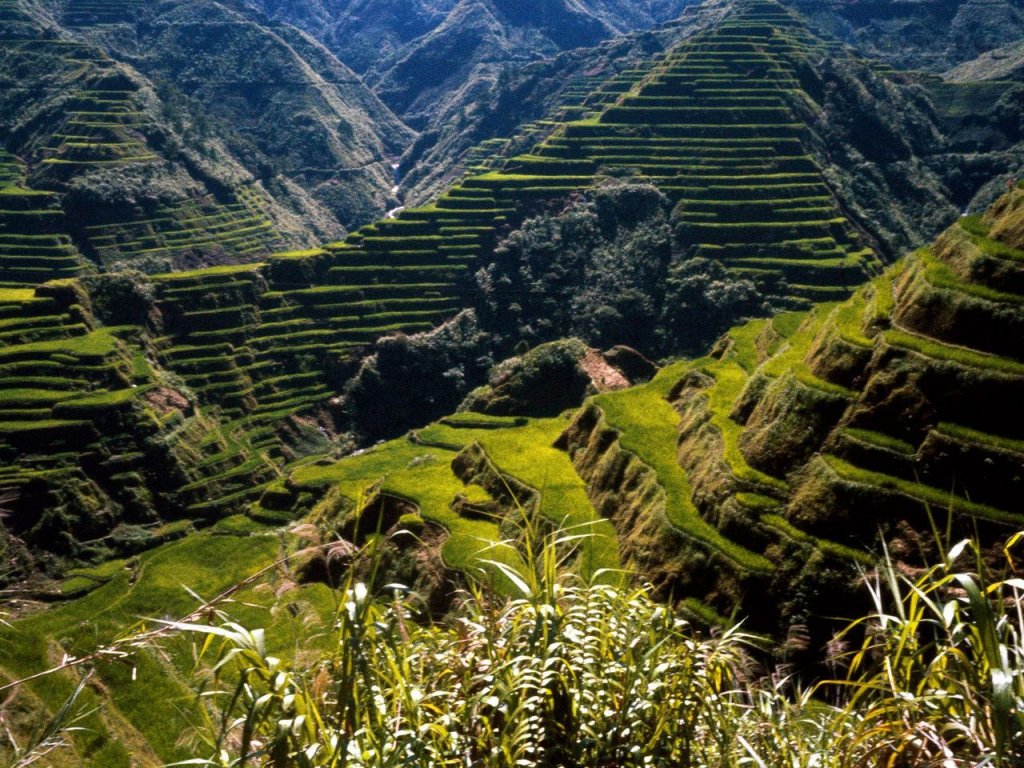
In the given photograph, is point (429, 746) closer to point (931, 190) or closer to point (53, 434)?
point (53, 434)

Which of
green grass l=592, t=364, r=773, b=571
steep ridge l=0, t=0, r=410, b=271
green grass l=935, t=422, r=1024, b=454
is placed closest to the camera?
green grass l=935, t=422, r=1024, b=454

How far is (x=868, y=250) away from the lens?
70.4 m

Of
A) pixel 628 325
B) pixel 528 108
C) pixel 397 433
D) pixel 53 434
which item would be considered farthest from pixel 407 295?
pixel 528 108

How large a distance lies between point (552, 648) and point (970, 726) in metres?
2.52

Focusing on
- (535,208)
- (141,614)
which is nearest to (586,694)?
(141,614)

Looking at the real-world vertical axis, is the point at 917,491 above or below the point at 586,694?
below

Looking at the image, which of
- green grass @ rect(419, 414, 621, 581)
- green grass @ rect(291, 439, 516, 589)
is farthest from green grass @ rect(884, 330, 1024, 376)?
green grass @ rect(291, 439, 516, 589)

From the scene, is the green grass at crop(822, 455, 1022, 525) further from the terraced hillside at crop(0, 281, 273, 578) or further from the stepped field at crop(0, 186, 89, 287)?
the stepped field at crop(0, 186, 89, 287)

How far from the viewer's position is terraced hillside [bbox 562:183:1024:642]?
1812 centimetres

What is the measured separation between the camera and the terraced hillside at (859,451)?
18.1 metres

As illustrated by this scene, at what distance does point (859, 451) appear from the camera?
19719 millimetres

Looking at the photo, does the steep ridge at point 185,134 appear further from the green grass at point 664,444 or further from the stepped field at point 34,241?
the green grass at point 664,444

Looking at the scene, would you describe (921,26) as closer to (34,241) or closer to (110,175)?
(110,175)

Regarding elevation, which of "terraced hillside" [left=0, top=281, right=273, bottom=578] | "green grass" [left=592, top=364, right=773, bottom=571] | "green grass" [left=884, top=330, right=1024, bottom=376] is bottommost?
"terraced hillside" [left=0, top=281, right=273, bottom=578]
